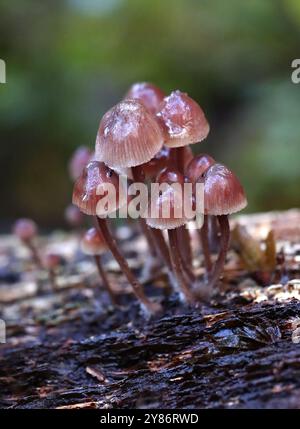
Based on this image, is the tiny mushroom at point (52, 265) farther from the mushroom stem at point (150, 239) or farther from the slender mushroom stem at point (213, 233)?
the slender mushroom stem at point (213, 233)

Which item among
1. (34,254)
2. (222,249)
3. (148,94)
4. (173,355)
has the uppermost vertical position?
(148,94)

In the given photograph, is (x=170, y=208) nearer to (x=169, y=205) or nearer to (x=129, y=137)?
(x=169, y=205)

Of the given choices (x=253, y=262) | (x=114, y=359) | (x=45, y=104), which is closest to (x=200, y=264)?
(x=253, y=262)

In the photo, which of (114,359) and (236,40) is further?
(236,40)

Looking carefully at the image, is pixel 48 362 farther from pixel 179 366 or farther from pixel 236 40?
pixel 236 40

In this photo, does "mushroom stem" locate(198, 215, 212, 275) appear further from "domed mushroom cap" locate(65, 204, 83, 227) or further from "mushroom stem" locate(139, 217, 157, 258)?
"domed mushroom cap" locate(65, 204, 83, 227)

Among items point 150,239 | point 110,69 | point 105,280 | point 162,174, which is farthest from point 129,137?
point 110,69
